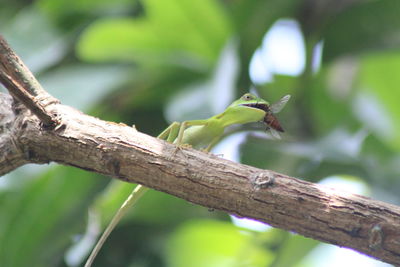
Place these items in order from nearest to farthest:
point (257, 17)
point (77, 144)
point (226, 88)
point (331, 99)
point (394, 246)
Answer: point (394, 246) → point (77, 144) → point (226, 88) → point (257, 17) → point (331, 99)

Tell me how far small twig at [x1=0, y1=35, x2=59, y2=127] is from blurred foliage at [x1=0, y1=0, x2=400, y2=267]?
3.48 ft

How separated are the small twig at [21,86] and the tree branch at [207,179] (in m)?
0.04

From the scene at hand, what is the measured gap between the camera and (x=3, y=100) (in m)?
2.05

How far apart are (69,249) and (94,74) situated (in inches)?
44.4

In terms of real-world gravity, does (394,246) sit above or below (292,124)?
below

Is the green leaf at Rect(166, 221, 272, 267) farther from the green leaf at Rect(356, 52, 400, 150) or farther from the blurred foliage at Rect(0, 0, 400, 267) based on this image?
the green leaf at Rect(356, 52, 400, 150)

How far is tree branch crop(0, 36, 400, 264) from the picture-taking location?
1771mm

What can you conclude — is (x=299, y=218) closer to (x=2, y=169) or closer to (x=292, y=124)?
(x=2, y=169)

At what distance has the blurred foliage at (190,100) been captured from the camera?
3215mm

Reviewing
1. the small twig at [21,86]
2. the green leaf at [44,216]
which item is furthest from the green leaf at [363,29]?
the small twig at [21,86]

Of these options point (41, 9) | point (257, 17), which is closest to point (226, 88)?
point (257, 17)

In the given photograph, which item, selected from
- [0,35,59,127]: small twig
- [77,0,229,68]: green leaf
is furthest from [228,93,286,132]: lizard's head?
[77,0,229,68]: green leaf

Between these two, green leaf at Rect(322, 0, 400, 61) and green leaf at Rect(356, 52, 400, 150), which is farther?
green leaf at Rect(356, 52, 400, 150)

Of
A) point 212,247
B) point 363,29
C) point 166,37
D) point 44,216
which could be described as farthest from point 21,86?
point 212,247
